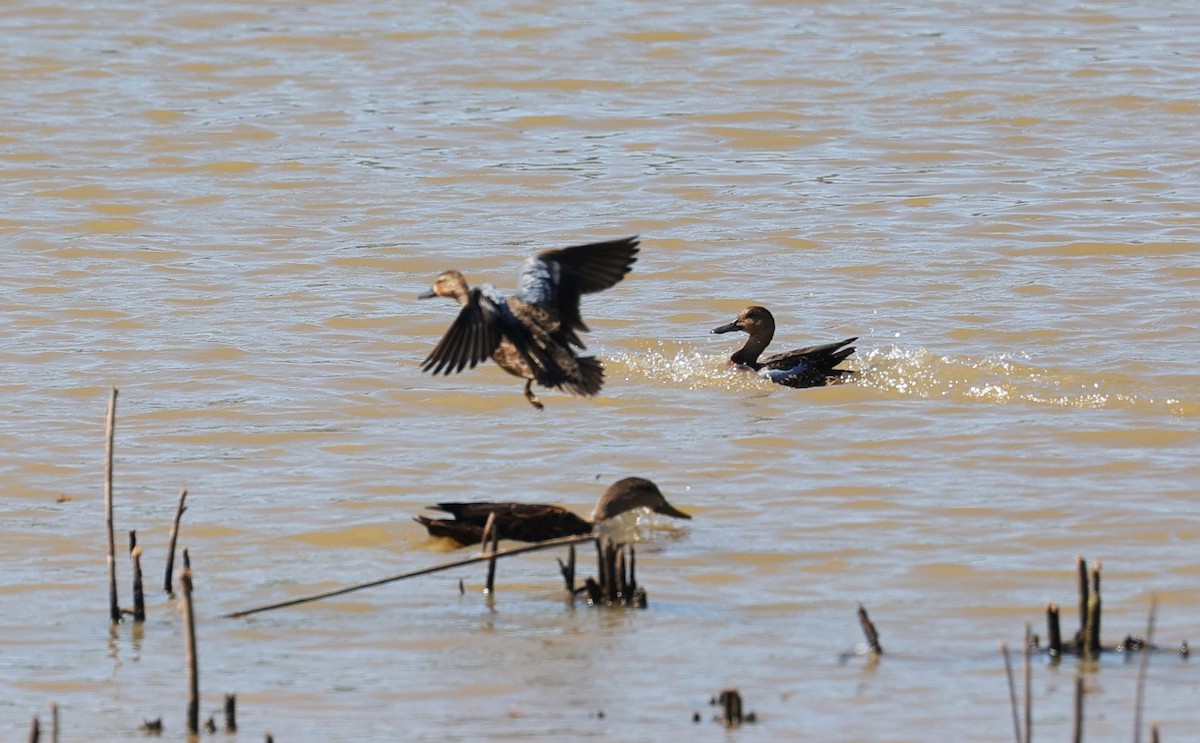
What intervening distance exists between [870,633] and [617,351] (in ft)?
18.5

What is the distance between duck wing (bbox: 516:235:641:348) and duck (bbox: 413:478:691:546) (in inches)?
29.6

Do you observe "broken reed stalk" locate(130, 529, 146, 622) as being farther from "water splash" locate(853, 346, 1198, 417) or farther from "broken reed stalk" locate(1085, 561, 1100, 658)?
"water splash" locate(853, 346, 1198, 417)

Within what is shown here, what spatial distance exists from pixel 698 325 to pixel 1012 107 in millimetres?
A: 6904

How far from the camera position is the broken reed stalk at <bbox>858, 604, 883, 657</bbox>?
6.14m

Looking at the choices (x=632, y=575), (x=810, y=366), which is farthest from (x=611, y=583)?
(x=810, y=366)

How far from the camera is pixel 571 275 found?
8258 millimetres

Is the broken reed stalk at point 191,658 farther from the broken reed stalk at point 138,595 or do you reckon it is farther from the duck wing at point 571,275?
the duck wing at point 571,275

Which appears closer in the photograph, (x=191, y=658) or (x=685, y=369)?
(x=191, y=658)

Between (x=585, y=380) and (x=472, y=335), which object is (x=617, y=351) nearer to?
(x=585, y=380)

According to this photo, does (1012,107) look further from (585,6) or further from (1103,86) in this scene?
(585,6)

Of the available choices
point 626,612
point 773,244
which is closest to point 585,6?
point 773,244

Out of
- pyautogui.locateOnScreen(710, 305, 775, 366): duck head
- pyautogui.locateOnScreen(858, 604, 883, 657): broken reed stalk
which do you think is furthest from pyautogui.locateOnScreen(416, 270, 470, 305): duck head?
pyautogui.locateOnScreen(710, 305, 775, 366): duck head

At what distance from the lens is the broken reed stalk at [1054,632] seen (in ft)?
20.0

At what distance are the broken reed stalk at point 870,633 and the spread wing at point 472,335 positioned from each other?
2.01 m
